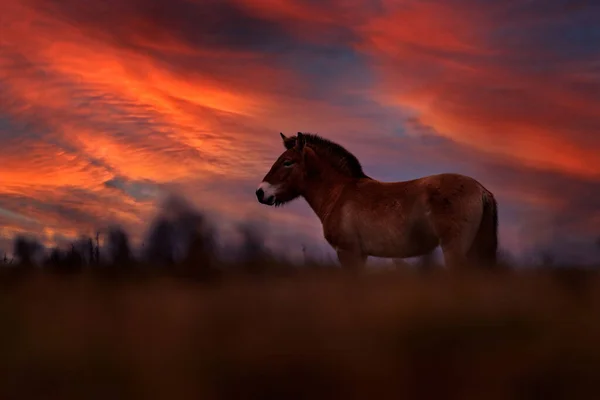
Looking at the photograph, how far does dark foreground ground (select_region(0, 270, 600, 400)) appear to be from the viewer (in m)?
2.98

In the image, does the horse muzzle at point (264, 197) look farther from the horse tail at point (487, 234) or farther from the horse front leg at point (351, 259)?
the horse tail at point (487, 234)

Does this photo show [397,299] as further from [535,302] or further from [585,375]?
[585,375]

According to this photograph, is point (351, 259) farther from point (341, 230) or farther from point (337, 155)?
point (337, 155)

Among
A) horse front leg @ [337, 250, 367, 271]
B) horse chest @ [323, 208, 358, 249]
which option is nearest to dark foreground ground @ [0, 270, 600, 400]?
horse front leg @ [337, 250, 367, 271]

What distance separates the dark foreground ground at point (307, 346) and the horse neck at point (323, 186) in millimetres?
5585

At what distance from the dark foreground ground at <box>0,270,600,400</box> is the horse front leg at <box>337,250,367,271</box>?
4611mm

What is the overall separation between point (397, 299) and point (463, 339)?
91cm

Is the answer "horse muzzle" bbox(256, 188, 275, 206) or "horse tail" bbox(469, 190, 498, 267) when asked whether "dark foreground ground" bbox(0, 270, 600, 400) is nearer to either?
"horse tail" bbox(469, 190, 498, 267)

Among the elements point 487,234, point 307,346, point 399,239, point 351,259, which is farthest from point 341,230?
point 307,346

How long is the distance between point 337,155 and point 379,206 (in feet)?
5.26

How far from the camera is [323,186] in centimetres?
1085

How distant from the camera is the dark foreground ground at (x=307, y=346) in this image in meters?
2.98

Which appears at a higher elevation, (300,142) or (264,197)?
(300,142)

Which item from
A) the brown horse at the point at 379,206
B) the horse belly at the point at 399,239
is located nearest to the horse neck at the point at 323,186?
the brown horse at the point at 379,206
